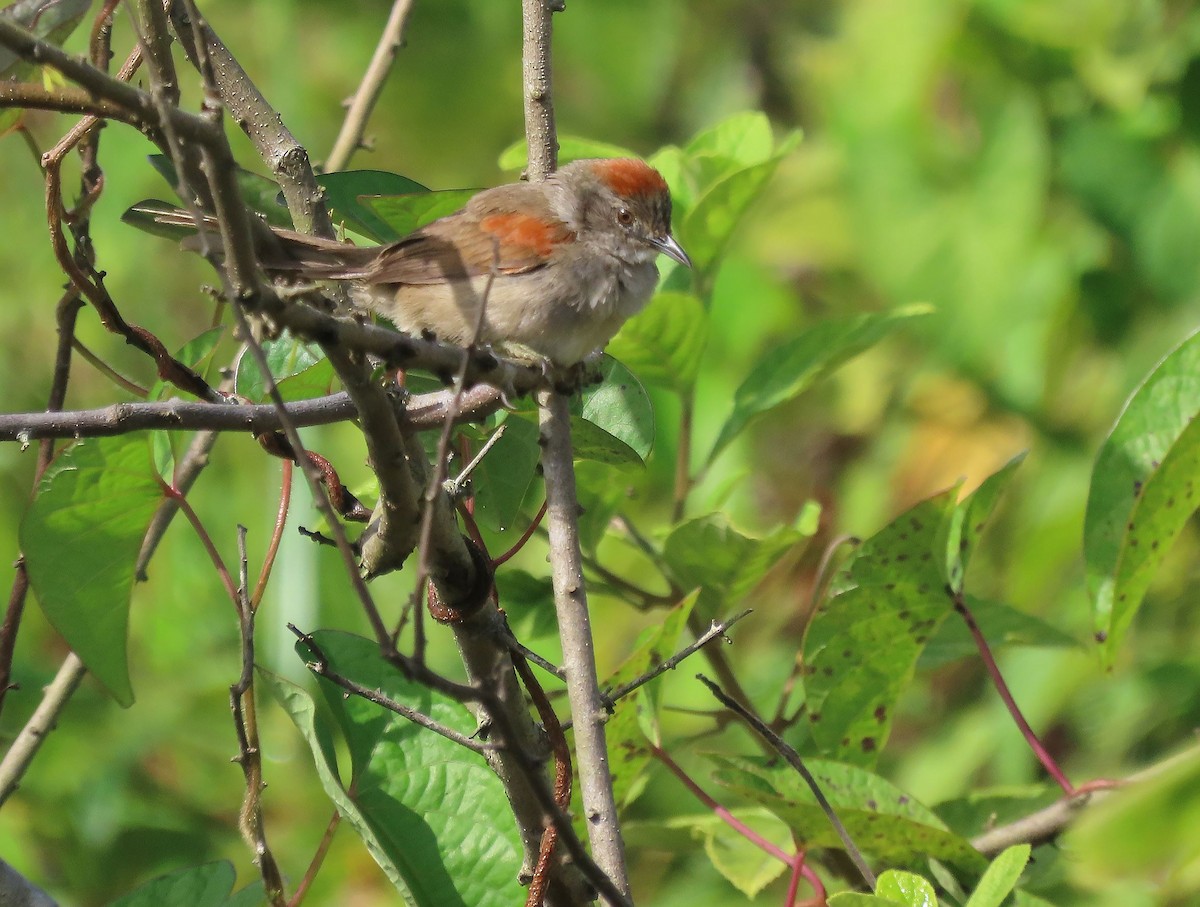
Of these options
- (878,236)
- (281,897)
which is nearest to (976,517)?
(281,897)

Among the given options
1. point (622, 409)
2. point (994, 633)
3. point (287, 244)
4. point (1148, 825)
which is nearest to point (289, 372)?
point (287, 244)

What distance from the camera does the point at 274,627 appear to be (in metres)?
4.28

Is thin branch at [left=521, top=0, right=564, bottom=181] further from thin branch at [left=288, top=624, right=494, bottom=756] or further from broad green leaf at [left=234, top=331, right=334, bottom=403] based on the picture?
thin branch at [left=288, top=624, right=494, bottom=756]

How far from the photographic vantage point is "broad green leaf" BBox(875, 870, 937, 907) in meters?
1.91

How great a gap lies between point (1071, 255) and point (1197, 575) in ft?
3.89

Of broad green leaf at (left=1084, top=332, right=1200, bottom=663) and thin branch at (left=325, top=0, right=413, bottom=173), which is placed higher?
thin branch at (left=325, top=0, right=413, bottom=173)

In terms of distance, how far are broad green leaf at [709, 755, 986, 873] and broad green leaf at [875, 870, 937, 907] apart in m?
0.18

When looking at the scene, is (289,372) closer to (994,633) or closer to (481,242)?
(481,242)

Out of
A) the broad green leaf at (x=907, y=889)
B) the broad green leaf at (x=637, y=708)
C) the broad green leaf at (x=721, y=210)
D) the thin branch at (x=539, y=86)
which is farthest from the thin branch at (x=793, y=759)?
the broad green leaf at (x=721, y=210)

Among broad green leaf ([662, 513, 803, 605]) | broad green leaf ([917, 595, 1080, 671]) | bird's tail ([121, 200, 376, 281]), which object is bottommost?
broad green leaf ([917, 595, 1080, 671])

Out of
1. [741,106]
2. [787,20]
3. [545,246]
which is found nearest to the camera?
[545,246]

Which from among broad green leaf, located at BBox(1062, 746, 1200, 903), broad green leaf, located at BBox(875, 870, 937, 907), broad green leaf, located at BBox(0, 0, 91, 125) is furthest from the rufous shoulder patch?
broad green leaf, located at BBox(1062, 746, 1200, 903)

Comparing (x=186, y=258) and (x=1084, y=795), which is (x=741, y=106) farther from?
(x=1084, y=795)

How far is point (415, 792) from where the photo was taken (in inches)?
86.7
